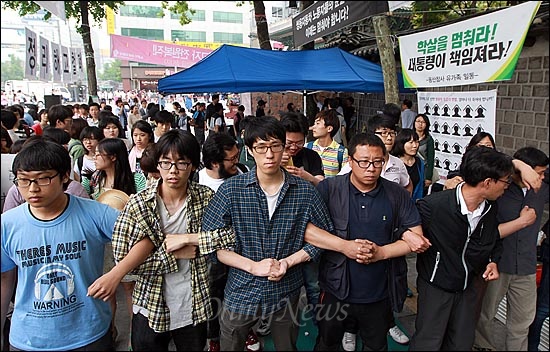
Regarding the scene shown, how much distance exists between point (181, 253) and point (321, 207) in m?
0.70

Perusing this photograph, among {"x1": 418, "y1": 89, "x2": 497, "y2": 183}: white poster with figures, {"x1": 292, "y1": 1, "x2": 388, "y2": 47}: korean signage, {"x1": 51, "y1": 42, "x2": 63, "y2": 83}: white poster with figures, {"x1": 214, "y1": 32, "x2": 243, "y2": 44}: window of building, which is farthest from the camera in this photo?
{"x1": 51, "y1": 42, "x2": 63, "y2": 83}: white poster with figures

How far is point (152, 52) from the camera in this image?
11.2m

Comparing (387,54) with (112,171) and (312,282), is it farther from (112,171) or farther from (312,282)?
(112,171)

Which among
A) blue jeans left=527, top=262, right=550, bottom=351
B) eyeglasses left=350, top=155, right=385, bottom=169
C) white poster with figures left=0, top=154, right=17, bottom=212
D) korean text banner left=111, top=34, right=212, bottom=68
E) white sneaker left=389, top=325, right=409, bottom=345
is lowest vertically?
white sneaker left=389, top=325, right=409, bottom=345

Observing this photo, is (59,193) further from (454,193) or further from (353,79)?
(353,79)

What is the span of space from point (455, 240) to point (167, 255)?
139cm

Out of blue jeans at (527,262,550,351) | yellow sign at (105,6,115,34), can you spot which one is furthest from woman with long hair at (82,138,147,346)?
yellow sign at (105,6,115,34)

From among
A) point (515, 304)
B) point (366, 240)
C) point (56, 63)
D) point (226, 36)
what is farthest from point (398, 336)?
point (56, 63)

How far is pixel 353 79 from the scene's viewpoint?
582 centimetres

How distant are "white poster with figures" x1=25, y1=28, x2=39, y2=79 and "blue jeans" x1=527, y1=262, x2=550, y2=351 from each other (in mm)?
7414

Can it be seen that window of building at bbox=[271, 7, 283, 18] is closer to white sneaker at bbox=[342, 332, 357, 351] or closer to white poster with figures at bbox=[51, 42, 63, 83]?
white poster with figures at bbox=[51, 42, 63, 83]

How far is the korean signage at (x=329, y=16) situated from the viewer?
274 cm

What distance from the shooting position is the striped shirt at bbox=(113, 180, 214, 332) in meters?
1.70

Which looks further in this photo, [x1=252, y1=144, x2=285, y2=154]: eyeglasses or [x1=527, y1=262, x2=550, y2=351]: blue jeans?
[x1=527, y1=262, x2=550, y2=351]: blue jeans
